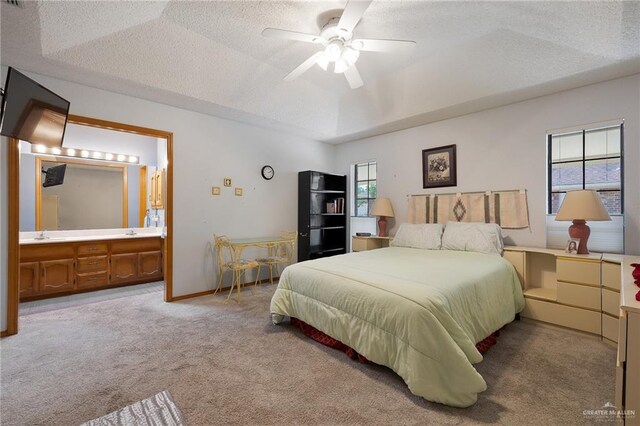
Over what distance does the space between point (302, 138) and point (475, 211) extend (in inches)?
121

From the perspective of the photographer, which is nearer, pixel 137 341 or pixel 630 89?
pixel 137 341

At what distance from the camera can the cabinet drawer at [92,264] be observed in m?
3.87

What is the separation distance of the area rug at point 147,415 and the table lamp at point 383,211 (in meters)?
3.52

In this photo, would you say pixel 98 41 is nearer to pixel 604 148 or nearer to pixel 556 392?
pixel 556 392

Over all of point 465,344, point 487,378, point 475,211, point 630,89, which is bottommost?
point 487,378

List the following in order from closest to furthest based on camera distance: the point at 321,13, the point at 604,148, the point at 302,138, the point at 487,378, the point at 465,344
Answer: the point at 465,344, the point at 487,378, the point at 321,13, the point at 604,148, the point at 302,138

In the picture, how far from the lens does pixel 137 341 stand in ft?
7.94

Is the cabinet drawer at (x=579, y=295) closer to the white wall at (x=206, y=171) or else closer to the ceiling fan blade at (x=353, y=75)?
the ceiling fan blade at (x=353, y=75)

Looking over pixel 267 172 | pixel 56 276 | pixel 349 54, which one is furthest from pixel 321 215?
pixel 56 276

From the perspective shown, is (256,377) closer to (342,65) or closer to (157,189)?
(342,65)

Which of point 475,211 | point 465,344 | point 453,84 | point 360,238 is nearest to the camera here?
point 465,344

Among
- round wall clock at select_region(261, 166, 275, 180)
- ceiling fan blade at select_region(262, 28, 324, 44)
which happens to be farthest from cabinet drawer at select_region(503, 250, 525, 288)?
round wall clock at select_region(261, 166, 275, 180)

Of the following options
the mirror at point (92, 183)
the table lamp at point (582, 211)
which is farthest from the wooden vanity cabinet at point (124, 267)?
the table lamp at point (582, 211)

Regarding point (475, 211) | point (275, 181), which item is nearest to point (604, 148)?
point (475, 211)
